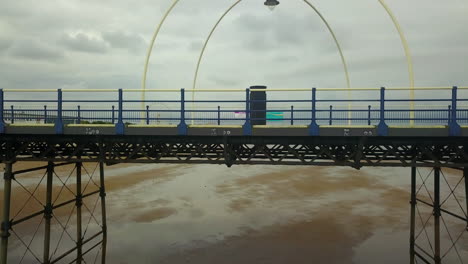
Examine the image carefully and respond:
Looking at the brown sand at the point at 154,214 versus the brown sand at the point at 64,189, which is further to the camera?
the brown sand at the point at 64,189

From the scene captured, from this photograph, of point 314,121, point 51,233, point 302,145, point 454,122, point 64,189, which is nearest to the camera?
point 454,122

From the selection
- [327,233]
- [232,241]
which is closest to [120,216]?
[232,241]

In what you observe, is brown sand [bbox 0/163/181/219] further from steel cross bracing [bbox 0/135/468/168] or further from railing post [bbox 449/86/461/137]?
railing post [bbox 449/86/461/137]

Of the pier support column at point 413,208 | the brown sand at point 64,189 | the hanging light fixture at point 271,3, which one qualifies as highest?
the hanging light fixture at point 271,3

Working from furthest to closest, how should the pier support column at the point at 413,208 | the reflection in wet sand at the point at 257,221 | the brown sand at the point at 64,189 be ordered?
the brown sand at the point at 64,189 < the reflection in wet sand at the point at 257,221 < the pier support column at the point at 413,208

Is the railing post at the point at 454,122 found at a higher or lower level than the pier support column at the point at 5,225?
higher

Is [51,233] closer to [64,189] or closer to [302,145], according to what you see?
[64,189]

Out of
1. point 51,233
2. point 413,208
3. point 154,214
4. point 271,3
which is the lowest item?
point 154,214

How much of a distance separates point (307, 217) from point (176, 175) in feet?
91.1

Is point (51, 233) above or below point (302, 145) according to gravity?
below

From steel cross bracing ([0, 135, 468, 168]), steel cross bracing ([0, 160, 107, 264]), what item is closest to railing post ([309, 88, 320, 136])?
steel cross bracing ([0, 135, 468, 168])

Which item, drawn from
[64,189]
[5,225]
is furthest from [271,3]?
[64,189]

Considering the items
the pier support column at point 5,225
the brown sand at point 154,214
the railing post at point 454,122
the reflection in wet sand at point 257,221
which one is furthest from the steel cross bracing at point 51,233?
the railing post at point 454,122

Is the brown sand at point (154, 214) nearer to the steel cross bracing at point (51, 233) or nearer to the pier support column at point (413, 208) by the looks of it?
the steel cross bracing at point (51, 233)
